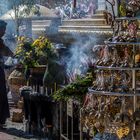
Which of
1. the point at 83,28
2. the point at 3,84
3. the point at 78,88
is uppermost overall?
the point at 83,28

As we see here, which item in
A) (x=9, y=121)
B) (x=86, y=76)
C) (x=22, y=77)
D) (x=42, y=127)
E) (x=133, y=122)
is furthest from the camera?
(x=22, y=77)

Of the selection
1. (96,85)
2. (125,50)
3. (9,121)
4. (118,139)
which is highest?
(125,50)

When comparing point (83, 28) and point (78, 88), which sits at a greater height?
point (83, 28)

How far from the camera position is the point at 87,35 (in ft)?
47.3

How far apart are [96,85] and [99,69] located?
173 millimetres

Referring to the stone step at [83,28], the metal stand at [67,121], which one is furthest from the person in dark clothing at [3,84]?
the stone step at [83,28]

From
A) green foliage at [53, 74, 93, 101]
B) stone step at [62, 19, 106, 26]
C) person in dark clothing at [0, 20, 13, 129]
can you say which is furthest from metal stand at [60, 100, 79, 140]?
stone step at [62, 19, 106, 26]

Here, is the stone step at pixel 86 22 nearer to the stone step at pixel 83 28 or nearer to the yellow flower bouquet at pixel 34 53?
the stone step at pixel 83 28

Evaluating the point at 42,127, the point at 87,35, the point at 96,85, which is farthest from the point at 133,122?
the point at 87,35

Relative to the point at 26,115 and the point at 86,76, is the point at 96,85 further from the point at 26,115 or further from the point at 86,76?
the point at 26,115

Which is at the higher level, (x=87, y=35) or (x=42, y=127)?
(x=87, y=35)

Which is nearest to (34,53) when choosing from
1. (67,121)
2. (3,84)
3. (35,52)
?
(35,52)

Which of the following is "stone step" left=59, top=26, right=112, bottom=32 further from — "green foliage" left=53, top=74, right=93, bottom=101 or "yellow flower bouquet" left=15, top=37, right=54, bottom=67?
"green foliage" left=53, top=74, right=93, bottom=101

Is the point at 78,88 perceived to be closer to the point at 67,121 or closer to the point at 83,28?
the point at 67,121
